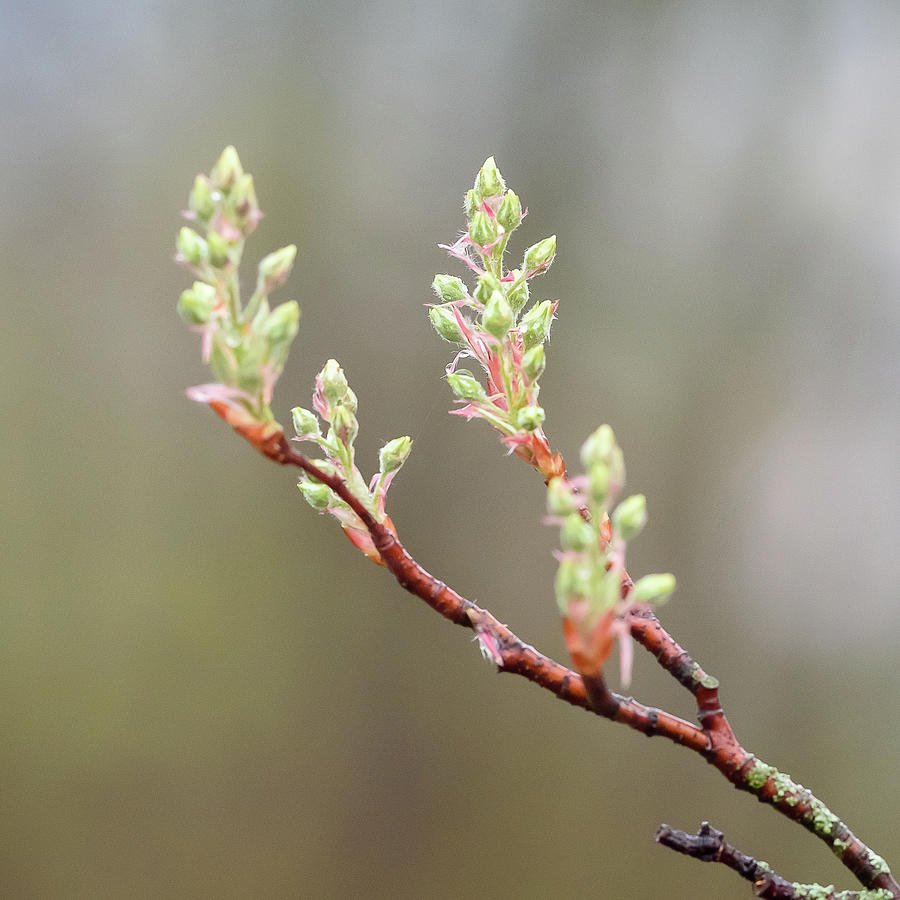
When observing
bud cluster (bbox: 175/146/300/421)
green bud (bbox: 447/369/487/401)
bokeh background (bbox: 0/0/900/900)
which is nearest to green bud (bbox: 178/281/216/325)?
bud cluster (bbox: 175/146/300/421)

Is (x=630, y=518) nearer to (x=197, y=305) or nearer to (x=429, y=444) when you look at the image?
(x=197, y=305)

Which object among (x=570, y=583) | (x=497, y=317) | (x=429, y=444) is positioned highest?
(x=429, y=444)

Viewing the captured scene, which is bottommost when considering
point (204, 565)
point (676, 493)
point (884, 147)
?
point (204, 565)

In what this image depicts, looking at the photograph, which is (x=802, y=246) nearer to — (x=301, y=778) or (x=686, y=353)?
(x=686, y=353)

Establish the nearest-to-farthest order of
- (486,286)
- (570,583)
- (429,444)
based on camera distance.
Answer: (570,583)
(486,286)
(429,444)

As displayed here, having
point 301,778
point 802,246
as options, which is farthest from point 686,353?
point 301,778

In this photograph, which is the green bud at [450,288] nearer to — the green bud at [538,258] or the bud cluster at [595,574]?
the green bud at [538,258]

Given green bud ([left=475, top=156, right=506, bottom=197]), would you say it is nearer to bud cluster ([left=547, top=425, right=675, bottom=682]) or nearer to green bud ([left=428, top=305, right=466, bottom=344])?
green bud ([left=428, top=305, right=466, bottom=344])

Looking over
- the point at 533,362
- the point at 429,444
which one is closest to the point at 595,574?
the point at 533,362
